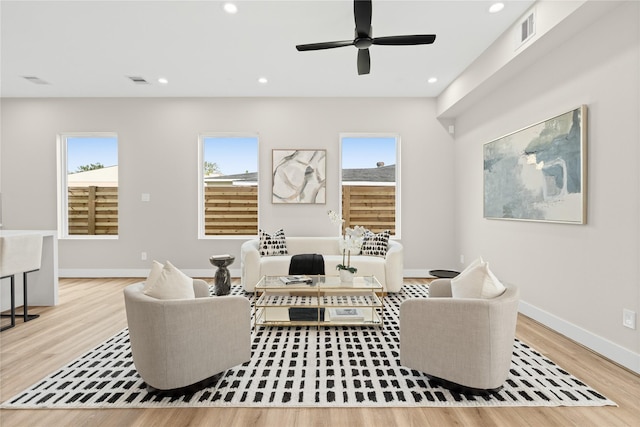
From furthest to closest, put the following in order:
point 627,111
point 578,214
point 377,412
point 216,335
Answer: point 578,214 < point 627,111 < point 216,335 < point 377,412

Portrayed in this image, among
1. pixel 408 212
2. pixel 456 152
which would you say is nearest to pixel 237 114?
pixel 408 212

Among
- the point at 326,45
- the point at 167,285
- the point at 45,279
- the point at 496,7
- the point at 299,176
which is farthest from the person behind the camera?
the point at 299,176

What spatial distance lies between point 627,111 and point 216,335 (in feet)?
10.3

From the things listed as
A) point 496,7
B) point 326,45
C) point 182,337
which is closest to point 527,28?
point 496,7

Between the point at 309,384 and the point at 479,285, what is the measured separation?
1222mm

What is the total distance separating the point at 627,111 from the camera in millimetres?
2246

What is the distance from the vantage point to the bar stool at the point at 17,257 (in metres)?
2.91

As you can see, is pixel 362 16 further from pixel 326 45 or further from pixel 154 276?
pixel 154 276

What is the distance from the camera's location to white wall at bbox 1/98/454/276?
16.9 ft

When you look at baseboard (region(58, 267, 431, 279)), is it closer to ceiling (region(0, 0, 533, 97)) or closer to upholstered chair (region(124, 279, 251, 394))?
ceiling (region(0, 0, 533, 97))

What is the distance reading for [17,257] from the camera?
3.02m

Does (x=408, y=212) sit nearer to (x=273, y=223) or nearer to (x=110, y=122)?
(x=273, y=223)

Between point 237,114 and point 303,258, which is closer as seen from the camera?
point 303,258

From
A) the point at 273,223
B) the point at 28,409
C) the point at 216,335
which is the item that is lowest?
the point at 28,409
